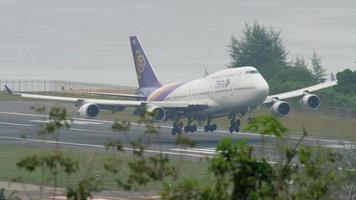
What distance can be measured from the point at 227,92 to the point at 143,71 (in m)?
12.4

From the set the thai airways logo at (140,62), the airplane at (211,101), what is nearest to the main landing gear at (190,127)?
the airplane at (211,101)

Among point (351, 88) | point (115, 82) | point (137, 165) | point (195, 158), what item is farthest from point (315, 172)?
point (115, 82)

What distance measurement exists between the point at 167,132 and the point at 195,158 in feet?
75.1

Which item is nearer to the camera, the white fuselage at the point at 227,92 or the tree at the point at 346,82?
the white fuselage at the point at 227,92

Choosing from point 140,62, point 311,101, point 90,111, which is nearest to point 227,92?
point 311,101

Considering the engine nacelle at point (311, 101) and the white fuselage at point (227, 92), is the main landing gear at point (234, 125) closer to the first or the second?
the white fuselage at point (227, 92)

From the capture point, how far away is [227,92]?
76.8 m

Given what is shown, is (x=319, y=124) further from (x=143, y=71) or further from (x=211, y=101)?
(x=143, y=71)

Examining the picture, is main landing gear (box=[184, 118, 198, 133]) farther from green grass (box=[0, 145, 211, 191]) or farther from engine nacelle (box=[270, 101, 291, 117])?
green grass (box=[0, 145, 211, 191])

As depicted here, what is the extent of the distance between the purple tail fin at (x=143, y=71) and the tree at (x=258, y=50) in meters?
32.1

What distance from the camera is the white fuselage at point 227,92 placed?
7500 centimetres

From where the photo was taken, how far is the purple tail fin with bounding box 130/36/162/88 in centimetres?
8712

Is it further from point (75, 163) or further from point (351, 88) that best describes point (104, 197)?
point (351, 88)

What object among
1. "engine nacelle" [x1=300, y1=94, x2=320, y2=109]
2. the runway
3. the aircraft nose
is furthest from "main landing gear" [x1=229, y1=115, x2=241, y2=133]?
"engine nacelle" [x1=300, y1=94, x2=320, y2=109]
